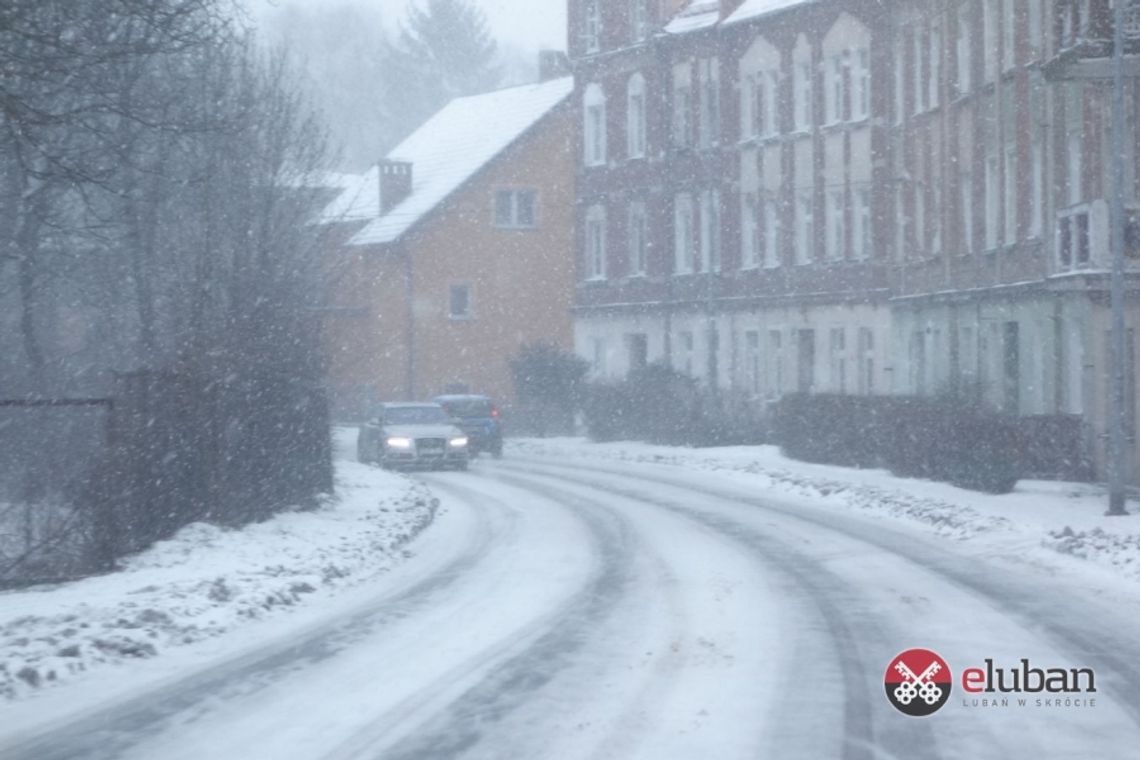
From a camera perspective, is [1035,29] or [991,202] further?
[991,202]

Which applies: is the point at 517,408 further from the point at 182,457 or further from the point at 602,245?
the point at 182,457

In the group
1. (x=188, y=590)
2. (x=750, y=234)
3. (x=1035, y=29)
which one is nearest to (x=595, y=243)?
(x=750, y=234)

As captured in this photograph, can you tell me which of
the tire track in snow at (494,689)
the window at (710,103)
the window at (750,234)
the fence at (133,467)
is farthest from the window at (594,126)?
the tire track in snow at (494,689)

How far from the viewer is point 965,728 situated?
8.85 meters

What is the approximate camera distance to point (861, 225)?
147ft

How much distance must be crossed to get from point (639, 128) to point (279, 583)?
132 ft

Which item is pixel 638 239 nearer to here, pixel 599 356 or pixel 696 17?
pixel 599 356

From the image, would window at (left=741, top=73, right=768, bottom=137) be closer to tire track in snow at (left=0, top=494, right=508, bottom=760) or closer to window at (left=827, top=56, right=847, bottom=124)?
window at (left=827, top=56, right=847, bottom=124)

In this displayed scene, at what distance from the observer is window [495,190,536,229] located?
6056cm

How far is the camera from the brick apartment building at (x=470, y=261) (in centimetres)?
5903

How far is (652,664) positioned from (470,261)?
49778mm

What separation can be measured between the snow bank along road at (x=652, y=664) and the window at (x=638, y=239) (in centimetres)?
3465

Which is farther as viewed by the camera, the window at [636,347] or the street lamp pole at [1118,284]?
the window at [636,347]

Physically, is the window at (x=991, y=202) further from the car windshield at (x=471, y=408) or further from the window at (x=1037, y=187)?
the car windshield at (x=471, y=408)
